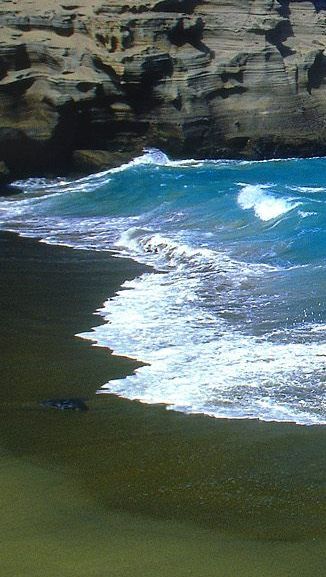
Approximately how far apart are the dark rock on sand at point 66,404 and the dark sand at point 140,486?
0.10 m

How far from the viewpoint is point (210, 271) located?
16703 millimetres

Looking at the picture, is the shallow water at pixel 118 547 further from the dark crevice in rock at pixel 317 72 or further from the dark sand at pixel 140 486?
the dark crevice in rock at pixel 317 72

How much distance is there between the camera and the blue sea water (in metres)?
10.5

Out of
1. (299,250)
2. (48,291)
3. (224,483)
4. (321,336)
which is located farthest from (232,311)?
(224,483)

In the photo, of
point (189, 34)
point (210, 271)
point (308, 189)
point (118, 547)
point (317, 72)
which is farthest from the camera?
point (317, 72)

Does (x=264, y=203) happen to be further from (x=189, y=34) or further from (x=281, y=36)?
(x=281, y=36)

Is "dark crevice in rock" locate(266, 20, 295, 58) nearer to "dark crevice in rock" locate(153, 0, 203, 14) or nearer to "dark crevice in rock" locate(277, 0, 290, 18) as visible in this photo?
"dark crevice in rock" locate(277, 0, 290, 18)

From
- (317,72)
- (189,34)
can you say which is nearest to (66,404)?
(189,34)

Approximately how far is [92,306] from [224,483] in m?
6.85

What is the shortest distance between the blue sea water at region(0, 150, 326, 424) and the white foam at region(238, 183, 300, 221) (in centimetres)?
5

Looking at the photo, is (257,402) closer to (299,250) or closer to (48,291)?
(48,291)

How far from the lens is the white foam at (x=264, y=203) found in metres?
21.0

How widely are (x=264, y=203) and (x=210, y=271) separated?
566 centimetres

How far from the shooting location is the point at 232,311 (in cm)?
1384
